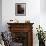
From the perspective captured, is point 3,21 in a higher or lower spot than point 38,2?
lower

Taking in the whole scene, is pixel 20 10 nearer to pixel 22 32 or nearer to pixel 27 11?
pixel 27 11

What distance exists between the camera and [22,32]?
583cm

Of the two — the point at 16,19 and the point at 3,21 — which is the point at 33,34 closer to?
the point at 16,19

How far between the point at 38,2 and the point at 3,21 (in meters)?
1.64

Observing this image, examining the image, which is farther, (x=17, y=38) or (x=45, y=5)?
(x=45, y=5)

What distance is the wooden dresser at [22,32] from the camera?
5.74 meters

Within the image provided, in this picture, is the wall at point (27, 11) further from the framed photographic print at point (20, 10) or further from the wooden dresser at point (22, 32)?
the wooden dresser at point (22, 32)

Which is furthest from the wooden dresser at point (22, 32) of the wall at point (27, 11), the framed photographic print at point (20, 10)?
the framed photographic print at point (20, 10)

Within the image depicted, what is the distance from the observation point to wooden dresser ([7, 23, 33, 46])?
5.74 metres

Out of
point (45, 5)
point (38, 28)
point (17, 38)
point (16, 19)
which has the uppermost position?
point (45, 5)

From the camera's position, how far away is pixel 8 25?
5.94 meters

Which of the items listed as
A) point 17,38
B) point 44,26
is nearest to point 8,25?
point 17,38

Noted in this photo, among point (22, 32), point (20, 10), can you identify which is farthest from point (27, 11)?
point (22, 32)

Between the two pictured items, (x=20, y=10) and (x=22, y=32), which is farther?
(x=20, y=10)
